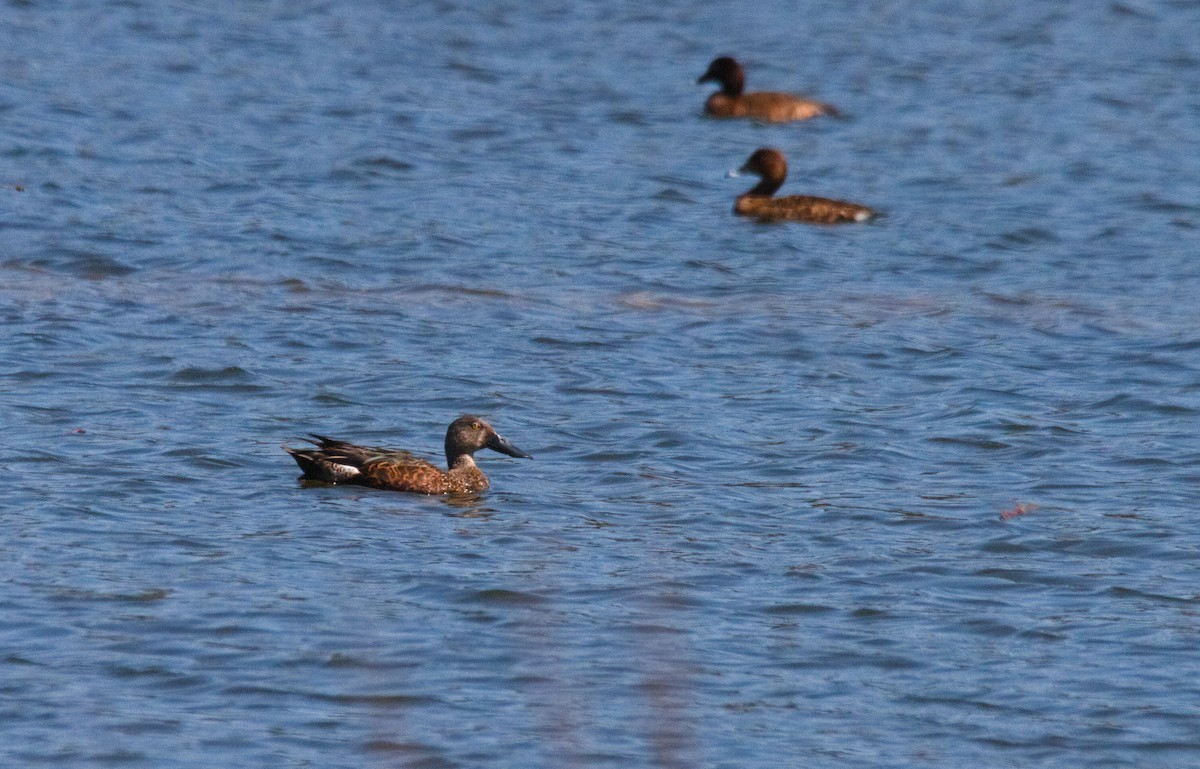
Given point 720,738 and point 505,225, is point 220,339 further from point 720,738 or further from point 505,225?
point 720,738

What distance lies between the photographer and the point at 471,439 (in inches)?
465

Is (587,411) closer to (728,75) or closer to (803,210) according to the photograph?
(803,210)

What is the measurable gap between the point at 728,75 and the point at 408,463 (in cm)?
1418

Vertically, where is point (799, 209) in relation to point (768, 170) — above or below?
below

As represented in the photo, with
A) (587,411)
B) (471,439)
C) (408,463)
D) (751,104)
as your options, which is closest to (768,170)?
(751,104)

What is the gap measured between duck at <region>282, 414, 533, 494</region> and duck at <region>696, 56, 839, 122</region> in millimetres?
13373

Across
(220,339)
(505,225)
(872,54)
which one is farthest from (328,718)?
(872,54)

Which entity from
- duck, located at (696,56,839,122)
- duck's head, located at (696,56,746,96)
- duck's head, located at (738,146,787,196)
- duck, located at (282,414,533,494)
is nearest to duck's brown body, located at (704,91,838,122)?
duck, located at (696,56,839,122)

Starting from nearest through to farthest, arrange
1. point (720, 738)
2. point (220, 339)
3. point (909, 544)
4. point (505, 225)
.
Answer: point (720, 738), point (909, 544), point (220, 339), point (505, 225)

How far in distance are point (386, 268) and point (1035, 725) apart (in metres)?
9.50

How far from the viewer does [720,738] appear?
8148 millimetres

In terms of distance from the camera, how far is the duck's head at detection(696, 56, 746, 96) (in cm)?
2489

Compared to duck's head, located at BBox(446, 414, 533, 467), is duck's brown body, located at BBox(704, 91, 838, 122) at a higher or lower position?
lower

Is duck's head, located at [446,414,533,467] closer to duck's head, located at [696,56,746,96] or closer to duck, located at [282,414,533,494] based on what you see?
duck, located at [282,414,533,494]
